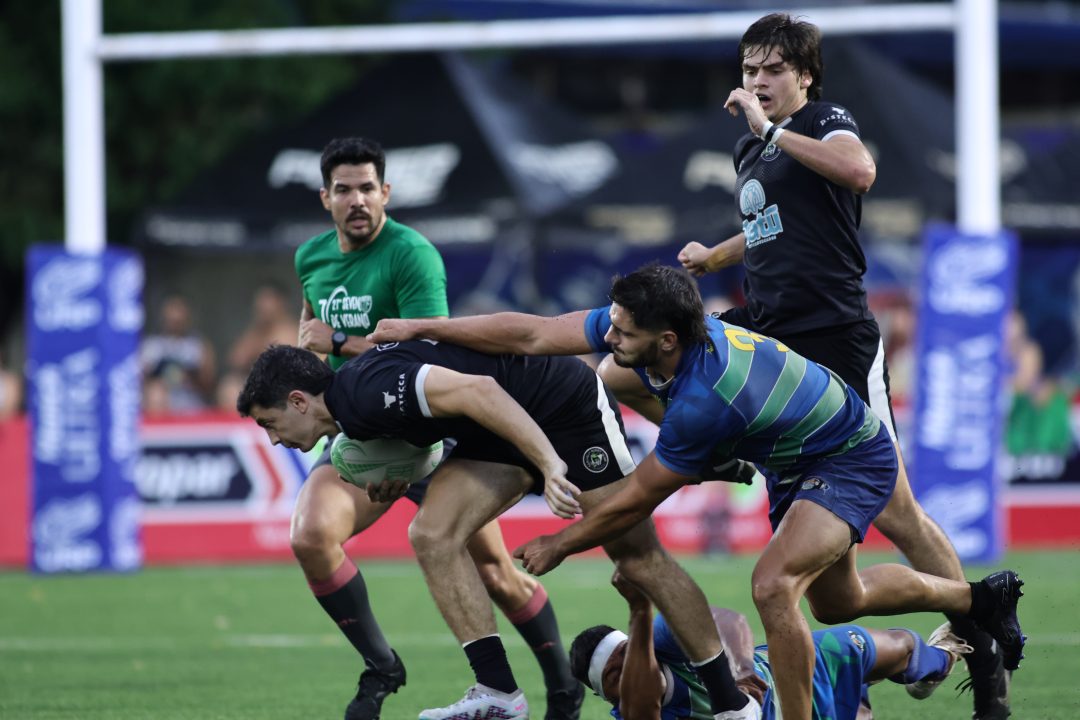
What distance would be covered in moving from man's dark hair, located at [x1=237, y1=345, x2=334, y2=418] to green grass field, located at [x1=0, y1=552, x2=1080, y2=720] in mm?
1459

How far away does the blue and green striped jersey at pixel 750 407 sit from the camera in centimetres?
569

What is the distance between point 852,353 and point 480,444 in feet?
4.78

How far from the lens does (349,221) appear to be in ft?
24.0

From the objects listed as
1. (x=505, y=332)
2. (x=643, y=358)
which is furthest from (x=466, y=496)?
(x=643, y=358)

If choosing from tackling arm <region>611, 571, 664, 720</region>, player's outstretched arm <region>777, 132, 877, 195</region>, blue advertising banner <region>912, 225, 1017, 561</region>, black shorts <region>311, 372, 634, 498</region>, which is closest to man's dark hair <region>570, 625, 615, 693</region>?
tackling arm <region>611, 571, 664, 720</region>

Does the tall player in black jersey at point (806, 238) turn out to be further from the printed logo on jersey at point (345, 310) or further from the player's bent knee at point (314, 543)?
the player's bent knee at point (314, 543)

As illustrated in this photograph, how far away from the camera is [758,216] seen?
260 inches

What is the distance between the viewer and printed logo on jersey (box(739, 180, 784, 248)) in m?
6.54

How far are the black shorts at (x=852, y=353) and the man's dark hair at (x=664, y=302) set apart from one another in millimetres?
898

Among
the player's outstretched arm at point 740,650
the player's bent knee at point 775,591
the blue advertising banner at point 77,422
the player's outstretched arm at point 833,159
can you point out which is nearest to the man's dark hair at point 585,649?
the player's outstretched arm at point 740,650

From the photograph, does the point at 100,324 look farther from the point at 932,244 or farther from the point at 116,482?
the point at 932,244

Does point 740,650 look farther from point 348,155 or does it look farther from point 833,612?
point 348,155

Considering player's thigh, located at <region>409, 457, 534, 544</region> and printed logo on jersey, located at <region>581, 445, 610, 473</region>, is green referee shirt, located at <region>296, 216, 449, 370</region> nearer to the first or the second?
player's thigh, located at <region>409, 457, 534, 544</region>

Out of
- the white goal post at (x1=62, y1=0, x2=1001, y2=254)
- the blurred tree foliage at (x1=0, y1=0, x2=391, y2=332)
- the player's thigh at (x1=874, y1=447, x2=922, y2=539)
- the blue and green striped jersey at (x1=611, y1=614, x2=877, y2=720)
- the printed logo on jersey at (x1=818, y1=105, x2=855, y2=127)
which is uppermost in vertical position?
the blurred tree foliage at (x1=0, y1=0, x2=391, y2=332)
